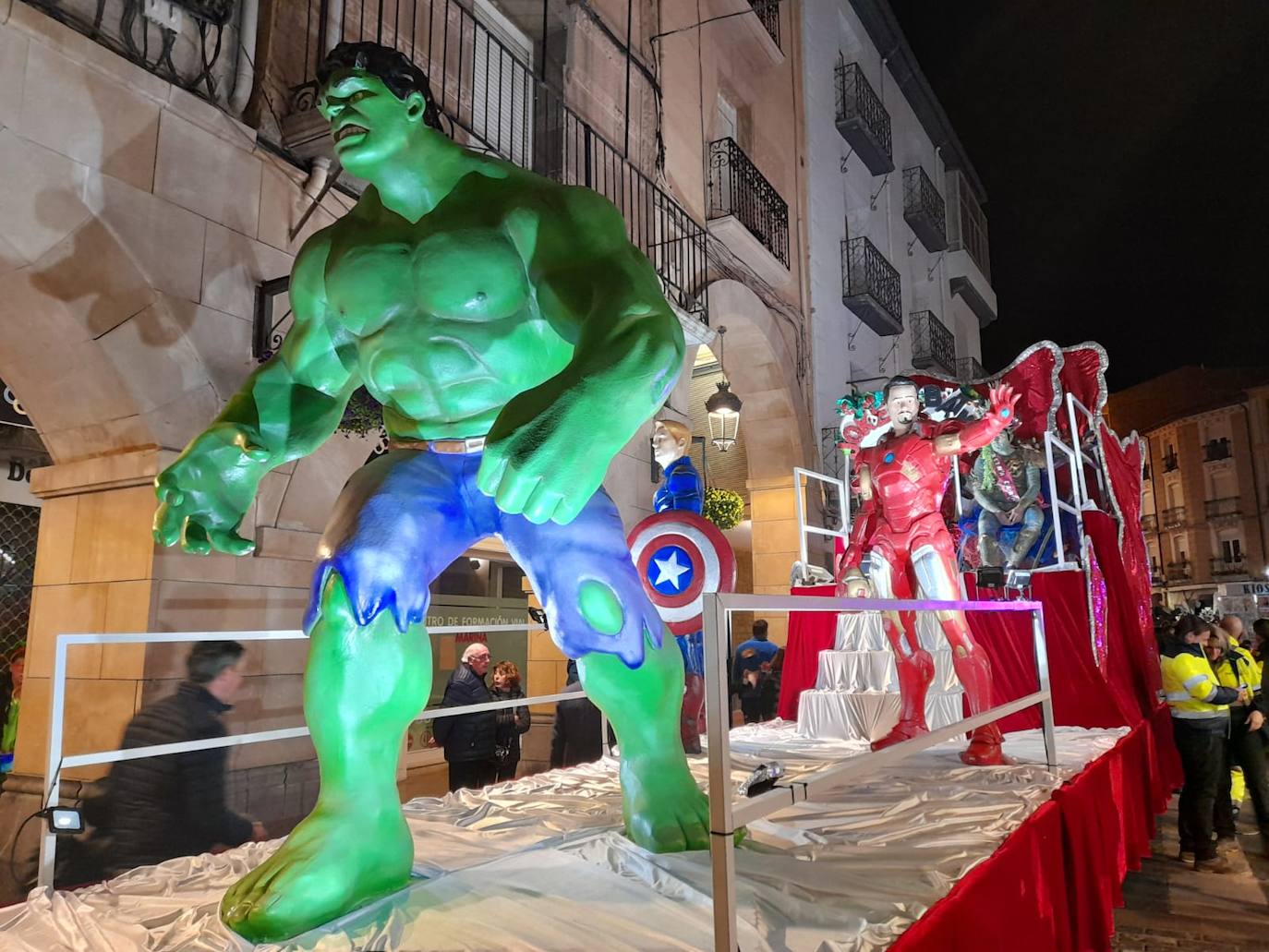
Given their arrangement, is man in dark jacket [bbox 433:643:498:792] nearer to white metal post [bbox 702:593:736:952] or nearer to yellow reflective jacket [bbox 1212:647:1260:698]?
white metal post [bbox 702:593:736:952]

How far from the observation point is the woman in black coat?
4824 millimetres

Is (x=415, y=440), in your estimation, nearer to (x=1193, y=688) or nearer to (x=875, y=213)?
(x=1193, y=688)

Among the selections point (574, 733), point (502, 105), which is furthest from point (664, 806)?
point (502, 105)

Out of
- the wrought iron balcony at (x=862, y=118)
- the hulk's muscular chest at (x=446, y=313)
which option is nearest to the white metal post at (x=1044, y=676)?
the hulk's muscular chest at (x=446, y=313)

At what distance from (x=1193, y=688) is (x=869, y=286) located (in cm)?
865

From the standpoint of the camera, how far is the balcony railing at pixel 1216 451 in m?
31.6

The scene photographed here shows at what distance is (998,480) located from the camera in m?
6.75

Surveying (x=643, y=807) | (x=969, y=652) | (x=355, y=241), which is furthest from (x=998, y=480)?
(x=355, y=241)

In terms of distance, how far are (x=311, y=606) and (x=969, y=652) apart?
2739 mm

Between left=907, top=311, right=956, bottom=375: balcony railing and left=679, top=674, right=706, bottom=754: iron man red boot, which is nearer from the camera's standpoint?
left=679, top=674, right=706, bottom=754: iron man red boot

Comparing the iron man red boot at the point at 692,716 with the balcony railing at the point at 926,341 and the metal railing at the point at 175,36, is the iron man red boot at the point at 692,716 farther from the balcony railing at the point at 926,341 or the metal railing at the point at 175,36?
the balcony railing at the point at 926,341

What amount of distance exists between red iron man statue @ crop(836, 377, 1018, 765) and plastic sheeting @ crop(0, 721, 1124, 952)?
2.51 ft

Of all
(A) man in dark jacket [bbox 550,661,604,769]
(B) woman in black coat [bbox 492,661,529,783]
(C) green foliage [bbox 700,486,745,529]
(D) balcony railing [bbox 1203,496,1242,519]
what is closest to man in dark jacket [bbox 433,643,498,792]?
(B) woman in black coat [bbox 492,661,529,783]

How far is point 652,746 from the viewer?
6.25 feet
